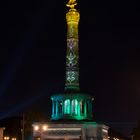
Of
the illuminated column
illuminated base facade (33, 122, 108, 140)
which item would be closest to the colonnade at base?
the illuminated column

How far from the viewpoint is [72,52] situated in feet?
213

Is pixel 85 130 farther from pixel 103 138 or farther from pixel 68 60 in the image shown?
pixel 68 60

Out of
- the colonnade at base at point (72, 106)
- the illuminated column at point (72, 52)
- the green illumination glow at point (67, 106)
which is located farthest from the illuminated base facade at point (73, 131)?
the illuminated column at point (72, 52)

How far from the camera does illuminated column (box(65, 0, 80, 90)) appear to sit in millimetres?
63969

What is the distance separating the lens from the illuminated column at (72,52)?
63969mm

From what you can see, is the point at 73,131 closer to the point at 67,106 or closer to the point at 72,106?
the point at 72,106

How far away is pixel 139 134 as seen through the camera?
6862cm

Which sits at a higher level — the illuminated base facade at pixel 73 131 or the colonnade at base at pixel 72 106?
the colonnade at base at pixel 72 106

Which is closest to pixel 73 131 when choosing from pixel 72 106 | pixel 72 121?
pixel 72 121

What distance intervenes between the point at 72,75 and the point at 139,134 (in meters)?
14.7

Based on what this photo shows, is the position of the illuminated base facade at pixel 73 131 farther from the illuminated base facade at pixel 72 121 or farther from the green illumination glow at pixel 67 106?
the green illumination glow at pixel 67 106

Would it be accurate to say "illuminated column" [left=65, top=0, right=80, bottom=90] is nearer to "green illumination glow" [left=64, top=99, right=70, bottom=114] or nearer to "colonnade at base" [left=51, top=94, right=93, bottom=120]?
"colonnade at base" [left=51, top=94, right=93, bottom=120]

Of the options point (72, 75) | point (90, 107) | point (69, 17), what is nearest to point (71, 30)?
point (69, 17)

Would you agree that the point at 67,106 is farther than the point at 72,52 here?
Yes
